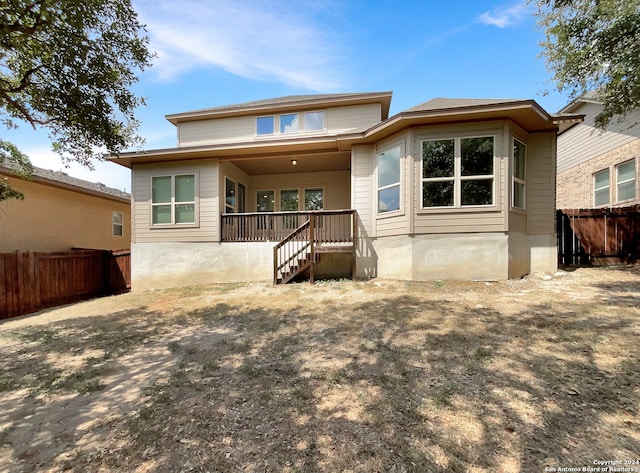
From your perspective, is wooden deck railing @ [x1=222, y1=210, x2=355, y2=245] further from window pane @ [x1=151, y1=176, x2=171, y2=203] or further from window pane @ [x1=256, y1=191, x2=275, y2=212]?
window pane @ [x1=256, y1=191, x2=275, y2=212]

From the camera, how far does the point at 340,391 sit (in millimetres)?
2771

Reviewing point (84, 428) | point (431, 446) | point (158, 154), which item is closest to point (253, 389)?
point (84, 428)

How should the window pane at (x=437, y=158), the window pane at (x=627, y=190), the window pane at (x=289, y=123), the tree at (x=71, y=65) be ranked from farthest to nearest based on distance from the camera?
the window pane at (x=289, y=123) → the window pane at (x=627, y=190) → the window pane at (x=437, y=158) → the tree at (x=71, y=65)

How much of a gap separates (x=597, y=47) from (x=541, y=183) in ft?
10.3

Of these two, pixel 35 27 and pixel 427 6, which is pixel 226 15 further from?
pixel 427 6

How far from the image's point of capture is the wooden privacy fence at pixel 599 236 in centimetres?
822

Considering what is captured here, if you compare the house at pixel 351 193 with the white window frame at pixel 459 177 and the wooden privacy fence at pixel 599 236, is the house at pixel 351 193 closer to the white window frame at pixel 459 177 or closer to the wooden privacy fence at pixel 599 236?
the white window frame at pixel 459 177

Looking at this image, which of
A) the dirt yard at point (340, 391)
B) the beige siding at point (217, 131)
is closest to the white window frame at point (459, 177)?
the dirt yard at point (340, 391)

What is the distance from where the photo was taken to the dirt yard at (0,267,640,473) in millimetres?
1991

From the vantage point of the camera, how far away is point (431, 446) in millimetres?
2004

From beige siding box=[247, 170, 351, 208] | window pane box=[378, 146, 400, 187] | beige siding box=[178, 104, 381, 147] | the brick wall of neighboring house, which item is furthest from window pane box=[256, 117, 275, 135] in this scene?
the brick wall of neighboring house

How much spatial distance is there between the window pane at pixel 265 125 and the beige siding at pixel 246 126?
0.54 ft

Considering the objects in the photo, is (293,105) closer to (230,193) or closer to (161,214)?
(230,193)

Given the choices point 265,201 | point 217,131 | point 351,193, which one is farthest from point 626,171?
point 217,131
